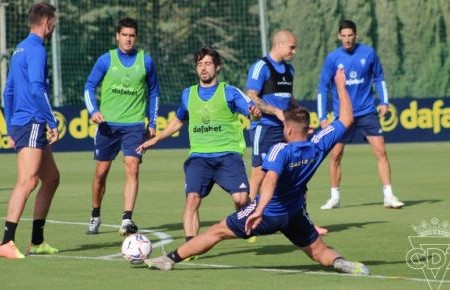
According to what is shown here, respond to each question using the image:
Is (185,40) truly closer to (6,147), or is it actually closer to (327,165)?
(6,147)

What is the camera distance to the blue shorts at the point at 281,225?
10.8m

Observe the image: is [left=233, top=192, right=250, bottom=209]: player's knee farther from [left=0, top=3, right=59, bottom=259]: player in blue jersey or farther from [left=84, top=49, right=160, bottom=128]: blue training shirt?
[left=84, top=49, right=160, bottom=128]: blue training shirt

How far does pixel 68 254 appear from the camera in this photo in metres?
12.5

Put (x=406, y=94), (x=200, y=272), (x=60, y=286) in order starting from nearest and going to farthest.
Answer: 1. (x=60, y=286)
2. (x=200, y=272)
3. (x=406, y=94)

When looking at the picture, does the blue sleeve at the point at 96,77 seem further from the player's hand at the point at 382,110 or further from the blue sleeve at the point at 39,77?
the player's hand at the point at 382,110

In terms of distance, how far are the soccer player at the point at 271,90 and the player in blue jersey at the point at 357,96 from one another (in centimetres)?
283

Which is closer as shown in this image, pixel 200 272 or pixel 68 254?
pixel 200 272

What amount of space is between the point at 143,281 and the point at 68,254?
214cm

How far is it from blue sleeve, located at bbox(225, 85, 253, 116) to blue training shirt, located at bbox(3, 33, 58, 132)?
167 cm

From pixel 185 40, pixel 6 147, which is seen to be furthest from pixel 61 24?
pixel 6 147

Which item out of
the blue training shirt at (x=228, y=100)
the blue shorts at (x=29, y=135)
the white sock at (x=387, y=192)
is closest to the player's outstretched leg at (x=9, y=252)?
the blue shorts at (x=29, y=135)

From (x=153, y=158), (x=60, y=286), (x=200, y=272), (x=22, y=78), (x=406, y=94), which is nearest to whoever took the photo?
(x=60, y=286)

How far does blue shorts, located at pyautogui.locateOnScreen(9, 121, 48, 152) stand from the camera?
1216cm

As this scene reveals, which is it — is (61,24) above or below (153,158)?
above
